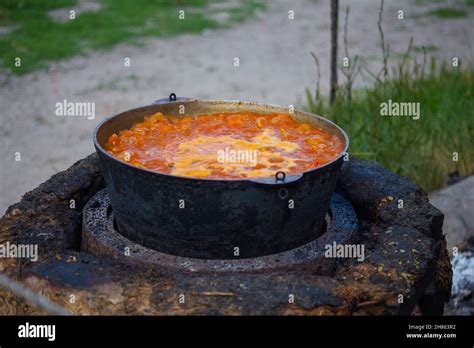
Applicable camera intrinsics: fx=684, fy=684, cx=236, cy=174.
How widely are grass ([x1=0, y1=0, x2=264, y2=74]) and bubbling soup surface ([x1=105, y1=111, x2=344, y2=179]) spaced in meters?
4.92

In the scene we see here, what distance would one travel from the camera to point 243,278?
258 centimetres

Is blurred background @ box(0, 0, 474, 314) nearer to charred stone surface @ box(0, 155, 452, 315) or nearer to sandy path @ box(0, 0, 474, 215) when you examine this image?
sandy path @ box(0, 0, 474, 215)

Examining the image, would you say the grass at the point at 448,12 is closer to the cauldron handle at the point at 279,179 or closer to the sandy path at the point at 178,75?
the sandy path at the point at 178,75

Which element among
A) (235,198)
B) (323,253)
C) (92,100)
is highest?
(235,198)

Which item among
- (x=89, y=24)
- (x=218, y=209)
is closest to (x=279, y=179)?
(x=218, y=209)

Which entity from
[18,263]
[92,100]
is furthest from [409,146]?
[92,100]

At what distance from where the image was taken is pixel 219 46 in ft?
28.3

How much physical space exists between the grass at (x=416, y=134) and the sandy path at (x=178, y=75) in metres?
1.79

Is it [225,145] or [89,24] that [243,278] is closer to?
[225,145]

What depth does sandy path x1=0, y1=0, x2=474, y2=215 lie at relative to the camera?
6133 mm

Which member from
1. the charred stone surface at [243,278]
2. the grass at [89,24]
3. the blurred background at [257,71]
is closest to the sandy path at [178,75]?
the blurred background at [257,71]
